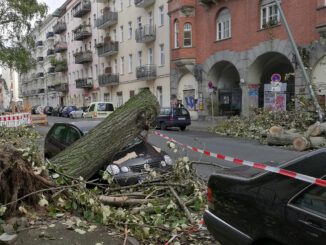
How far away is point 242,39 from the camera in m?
30.1

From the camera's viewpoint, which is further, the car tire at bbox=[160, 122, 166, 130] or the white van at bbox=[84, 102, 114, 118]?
the white van at bbox=[84, 102, 114, 118]

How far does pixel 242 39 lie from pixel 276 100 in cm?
506

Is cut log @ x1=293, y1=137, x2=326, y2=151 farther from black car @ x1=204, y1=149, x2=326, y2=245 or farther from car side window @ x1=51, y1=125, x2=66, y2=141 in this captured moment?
black car @ x1=204, y1=149, x2=326, y2=245

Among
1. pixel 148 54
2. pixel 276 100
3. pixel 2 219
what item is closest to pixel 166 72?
pixel 148 54

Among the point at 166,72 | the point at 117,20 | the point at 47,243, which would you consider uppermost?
the point at 117,20

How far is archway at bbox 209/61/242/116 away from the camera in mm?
33031

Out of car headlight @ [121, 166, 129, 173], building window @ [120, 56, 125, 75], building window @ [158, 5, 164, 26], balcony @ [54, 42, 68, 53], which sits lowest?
car headlight @ [121, 166, 129, 173]

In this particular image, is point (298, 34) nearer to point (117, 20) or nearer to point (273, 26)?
point (273, 26)

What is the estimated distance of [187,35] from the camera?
35.1m

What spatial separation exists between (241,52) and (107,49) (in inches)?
944

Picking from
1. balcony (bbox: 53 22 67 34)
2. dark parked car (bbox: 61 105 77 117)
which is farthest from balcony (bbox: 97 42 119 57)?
balcony (bbox: 53 22 67 34)

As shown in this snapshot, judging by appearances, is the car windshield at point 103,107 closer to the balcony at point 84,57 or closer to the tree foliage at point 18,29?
the tree foliage at point 18,29

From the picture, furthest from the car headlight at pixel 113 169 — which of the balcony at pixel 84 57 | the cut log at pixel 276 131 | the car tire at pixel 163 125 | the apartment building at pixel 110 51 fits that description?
the balcony at pixel 84 57

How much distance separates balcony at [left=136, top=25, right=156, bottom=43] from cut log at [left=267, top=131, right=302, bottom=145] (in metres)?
24.5
